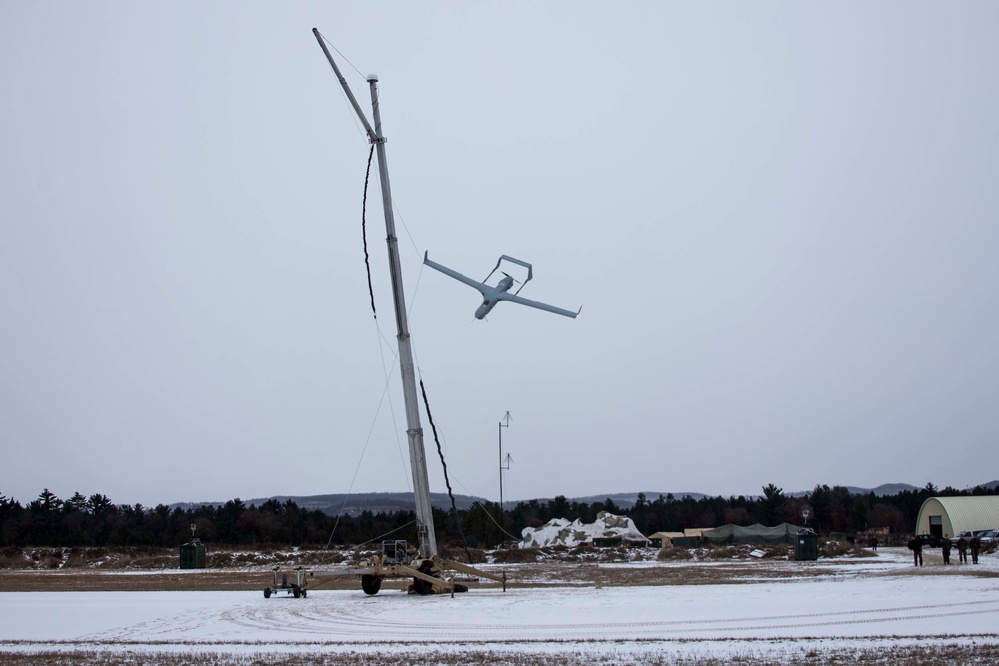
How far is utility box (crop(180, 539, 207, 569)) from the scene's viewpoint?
157 ft

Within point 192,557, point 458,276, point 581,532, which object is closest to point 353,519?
point 581,532

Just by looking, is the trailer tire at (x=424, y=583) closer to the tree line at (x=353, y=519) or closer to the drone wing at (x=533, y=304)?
the drone wing at (x=533, y=304)

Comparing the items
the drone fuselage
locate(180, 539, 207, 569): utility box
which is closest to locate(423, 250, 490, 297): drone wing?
the drone fuselage

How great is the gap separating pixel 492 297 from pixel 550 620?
15674 millimetres

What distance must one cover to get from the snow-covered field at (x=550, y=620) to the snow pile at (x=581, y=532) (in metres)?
43.9

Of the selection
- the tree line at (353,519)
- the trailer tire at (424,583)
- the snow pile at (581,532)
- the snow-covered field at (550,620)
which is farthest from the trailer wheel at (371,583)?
the snow pile at (581,532)

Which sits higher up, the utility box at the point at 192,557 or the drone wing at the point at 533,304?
the drone wing at the point at 533,304

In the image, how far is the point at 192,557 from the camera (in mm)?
48156

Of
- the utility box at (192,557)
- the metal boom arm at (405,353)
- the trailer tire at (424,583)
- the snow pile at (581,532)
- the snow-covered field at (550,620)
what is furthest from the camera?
the snow pile at (581,532)

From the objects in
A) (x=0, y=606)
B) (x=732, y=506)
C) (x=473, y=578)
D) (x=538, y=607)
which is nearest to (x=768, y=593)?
(x=538, y=607)

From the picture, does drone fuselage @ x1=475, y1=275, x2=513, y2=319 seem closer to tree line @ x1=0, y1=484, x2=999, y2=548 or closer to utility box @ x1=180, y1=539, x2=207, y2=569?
utility box @ x1=180, y1=539, x2=207, y2=569

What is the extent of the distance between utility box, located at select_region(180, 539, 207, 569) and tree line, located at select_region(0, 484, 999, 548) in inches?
634

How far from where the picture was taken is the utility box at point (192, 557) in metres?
47.8

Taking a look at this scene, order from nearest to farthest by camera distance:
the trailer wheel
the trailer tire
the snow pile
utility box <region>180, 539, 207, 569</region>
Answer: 1. the trailer tire
2. the trailer wheel
3. utility box <region>180, 539, 207, 569</region>
4. the snow pile
